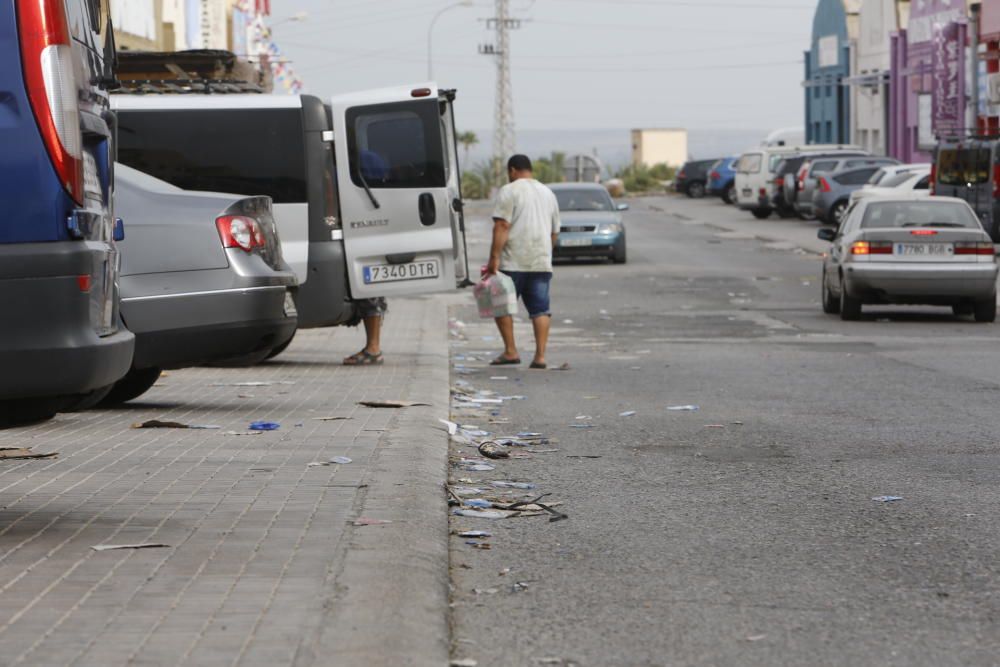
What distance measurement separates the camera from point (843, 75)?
236ft

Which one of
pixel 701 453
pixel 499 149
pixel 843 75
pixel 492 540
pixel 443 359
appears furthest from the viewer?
pixel 499 149

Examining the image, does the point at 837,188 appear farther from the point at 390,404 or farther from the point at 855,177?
the point at 390,404

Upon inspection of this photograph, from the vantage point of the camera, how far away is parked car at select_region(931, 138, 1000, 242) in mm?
33625

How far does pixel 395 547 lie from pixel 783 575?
1.34 m

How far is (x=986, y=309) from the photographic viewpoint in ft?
66.5

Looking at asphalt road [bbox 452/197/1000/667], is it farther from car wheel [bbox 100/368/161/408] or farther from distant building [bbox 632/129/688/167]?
distant building [bbox 632/129/688/167]

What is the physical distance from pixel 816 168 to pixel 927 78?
35.8 ft

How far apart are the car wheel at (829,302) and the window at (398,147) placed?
8.28 m

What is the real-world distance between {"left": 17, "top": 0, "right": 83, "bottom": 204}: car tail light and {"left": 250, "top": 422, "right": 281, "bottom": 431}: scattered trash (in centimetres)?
444

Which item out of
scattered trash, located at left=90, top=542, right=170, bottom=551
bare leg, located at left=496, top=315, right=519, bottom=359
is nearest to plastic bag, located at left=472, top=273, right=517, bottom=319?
bare leg, located at left=496, top=315, right=519, bottom=359

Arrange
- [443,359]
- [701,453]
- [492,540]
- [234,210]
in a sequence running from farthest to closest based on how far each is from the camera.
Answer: [443,359], [234,210], [701,453], [492,540]

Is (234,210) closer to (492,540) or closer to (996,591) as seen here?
(492,540)

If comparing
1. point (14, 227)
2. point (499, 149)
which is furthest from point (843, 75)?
point (14, 227)

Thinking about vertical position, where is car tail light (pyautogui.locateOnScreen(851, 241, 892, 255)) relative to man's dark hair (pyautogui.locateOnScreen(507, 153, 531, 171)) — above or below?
below
